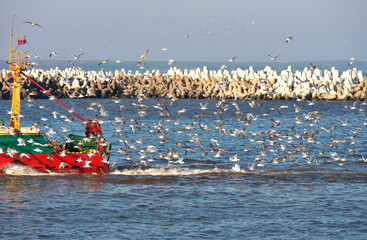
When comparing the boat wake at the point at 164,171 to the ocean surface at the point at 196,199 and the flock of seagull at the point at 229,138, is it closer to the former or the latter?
the ocean surface at the point at 196,199

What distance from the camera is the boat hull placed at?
1316 inches

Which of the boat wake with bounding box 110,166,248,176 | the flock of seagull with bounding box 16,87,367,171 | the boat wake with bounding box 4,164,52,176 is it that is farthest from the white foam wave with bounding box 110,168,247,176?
the boat wake with bounding box 4,164,52,176

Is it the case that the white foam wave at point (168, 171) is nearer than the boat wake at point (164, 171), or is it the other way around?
the white foam wave at point (168, 171)

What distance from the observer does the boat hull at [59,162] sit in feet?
110

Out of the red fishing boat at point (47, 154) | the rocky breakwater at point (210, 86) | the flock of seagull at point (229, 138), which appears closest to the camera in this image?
the red fishing boat at point (47, 154)

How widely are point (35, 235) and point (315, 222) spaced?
999cm

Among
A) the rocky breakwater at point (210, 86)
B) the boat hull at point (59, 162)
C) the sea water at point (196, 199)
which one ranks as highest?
the rocky breakwater at point (210, 86)

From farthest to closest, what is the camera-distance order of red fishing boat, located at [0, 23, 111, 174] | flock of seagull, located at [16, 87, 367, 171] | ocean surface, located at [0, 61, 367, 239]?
1. flock of seagull, located at [16, 87, 367, 171]
2. red fishing boat, located at [0, 23, 111, 174]
3. ocean surface, located at [0, 61, 367, 239]

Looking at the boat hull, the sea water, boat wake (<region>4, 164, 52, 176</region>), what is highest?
the boat hull

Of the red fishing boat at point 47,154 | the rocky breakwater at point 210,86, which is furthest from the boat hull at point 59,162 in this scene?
the rocky breakwater at point 210,86

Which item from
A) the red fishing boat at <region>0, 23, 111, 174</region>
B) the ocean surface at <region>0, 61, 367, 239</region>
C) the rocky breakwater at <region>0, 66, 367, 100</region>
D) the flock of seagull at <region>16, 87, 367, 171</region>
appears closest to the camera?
the ocean surface at <region>0, 61, 367, 239</region>

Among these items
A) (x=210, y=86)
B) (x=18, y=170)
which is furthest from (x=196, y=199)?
(x=210, y=86)

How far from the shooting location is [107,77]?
100312mm

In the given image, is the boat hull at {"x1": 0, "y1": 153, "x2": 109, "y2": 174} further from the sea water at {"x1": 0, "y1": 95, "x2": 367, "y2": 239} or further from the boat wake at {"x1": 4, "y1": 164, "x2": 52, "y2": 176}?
the sea water at {"x1": 0, "y1": 95, "x2": 367, "y2": 239}
